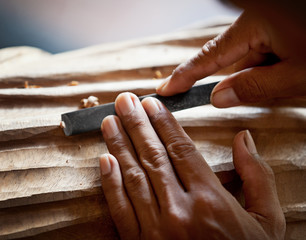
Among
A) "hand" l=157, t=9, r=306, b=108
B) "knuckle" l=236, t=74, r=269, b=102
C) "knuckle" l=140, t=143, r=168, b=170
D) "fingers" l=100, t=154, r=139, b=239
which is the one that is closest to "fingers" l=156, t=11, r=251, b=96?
"hand" l=157, t=9, r=306, b=108

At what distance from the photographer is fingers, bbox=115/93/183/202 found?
2.39 ft

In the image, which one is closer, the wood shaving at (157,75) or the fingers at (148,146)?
the fingers at (148,146)

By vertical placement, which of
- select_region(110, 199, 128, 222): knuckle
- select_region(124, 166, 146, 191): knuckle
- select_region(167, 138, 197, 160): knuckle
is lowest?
select_region(110, 199, 128, 222): knuckle

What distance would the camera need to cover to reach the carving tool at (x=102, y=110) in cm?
80

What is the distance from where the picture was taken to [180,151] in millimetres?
764

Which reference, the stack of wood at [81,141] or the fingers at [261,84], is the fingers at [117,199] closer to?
the stack of wood at [81,141]

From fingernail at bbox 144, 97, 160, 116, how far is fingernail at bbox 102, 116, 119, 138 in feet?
0.40

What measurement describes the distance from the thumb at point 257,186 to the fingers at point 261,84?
14cm

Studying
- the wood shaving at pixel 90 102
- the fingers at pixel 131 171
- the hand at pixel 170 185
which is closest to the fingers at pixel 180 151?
the hand at pixel 170 185

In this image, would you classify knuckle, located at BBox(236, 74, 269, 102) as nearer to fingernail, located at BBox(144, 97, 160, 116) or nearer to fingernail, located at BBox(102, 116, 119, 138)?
fingernail, located at BBox(144, 97, 160, 116)

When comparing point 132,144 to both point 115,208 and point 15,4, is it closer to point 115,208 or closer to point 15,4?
point 115,208

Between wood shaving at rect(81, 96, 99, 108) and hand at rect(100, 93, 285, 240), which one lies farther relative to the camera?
wood shaving at rect(81, 96, 99, 108)

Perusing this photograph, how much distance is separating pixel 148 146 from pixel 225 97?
0.33 metres

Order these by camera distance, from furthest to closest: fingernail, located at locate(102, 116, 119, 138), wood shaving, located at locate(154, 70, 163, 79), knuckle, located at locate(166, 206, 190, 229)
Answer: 1. wood shaving, located at locate(154, 70, 163, 79)
2. fingernail, located at locate(102, 116, 119, 138)
3. knuckle, located at locate(166, 206, 190, 229)
